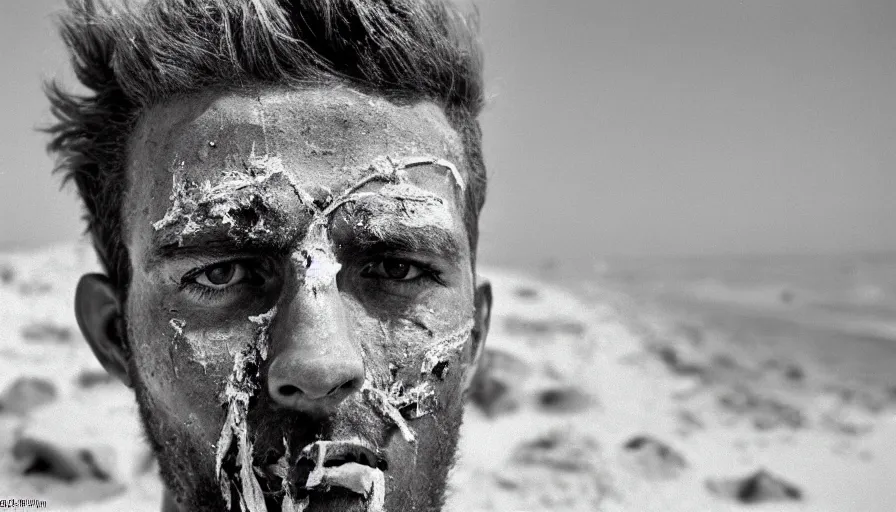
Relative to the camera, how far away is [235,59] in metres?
2.54

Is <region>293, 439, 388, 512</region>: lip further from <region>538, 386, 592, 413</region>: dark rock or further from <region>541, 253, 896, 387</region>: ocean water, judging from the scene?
<region>541, 253, 896, 387</region>: ocean water

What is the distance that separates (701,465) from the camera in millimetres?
7020

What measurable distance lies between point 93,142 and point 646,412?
7169 millimetres

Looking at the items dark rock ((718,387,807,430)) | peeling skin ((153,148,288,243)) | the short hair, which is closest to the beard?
peeling skin ((153,148,288,243))

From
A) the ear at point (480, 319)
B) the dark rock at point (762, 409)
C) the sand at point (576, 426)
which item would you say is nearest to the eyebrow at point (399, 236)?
the ear at point (480, 319)

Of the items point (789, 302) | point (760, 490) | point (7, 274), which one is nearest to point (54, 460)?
point (760, 490)

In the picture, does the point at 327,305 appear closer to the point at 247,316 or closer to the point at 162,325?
the point at 247,316

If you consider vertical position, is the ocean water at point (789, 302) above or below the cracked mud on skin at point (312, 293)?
above

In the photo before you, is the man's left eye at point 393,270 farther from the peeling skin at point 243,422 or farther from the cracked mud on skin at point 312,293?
the peeling skin at point 243,422

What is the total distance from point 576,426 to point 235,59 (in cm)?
607

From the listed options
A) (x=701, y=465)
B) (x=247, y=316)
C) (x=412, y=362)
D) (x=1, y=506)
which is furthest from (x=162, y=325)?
(x=701, y=465)

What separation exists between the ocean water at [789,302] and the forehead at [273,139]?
35.1 ft

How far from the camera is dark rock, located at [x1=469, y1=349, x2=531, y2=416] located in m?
7.77

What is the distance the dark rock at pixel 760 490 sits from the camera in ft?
20.3
